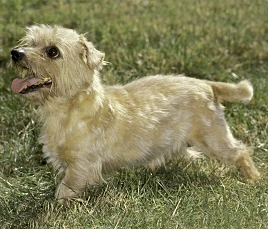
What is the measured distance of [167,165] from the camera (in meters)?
5.97

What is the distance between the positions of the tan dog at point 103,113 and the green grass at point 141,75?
22 cm

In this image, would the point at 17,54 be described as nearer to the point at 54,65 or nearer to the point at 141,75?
the point at 54,65

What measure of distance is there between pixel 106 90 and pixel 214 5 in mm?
5061

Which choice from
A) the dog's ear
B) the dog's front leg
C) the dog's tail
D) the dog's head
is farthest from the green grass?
the dog's ear

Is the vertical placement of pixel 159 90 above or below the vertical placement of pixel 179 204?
above

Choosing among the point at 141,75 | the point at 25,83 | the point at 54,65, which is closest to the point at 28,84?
the point at 25,83

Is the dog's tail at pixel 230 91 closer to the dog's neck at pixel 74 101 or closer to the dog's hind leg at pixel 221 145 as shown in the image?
the dog's hind leg at pixel 221 145

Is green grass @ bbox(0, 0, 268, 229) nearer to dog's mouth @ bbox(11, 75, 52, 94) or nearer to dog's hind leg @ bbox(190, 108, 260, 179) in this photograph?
dog's hind leg @ bbox(190, 108, 260, 179)

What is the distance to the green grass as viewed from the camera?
4793 mm

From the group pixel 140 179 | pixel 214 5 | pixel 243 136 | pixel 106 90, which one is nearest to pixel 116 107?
pixel 106 90

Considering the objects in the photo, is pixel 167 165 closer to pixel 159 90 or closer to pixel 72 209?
pixel 159 90

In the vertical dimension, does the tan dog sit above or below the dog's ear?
below

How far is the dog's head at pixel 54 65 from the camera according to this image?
15.9 ft

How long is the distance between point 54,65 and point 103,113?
63cm
